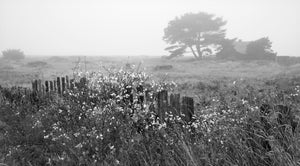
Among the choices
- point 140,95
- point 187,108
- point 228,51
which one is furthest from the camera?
point 228,51

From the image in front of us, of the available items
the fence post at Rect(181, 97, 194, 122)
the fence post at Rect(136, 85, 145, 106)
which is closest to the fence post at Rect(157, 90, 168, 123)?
the fence post at Rect(181, 97, 194, 122)

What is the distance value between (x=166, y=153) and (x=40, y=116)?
4.18 metres

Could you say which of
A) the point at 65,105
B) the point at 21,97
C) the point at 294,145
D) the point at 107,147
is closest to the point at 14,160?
the point at 107,147

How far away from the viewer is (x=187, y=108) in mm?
4328

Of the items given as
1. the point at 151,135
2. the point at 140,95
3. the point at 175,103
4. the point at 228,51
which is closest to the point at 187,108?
the point at 175,103

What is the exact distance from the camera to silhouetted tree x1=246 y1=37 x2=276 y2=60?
35.0 meters

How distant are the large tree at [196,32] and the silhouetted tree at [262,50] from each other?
753 centimetres

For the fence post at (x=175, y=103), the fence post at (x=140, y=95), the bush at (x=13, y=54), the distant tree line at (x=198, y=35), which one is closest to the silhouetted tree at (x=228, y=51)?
the distant tree line at (x=198, y=35)

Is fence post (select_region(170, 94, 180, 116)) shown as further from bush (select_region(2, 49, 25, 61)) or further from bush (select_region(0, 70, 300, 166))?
bush (select_region(2, 49, 25, 61))

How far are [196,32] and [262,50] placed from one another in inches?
511

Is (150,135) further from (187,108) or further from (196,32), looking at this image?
(196,32)

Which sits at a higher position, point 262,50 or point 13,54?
point 262,50

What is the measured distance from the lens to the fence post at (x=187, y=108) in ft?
14.1

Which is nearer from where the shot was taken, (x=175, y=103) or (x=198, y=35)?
(x=175, y=103)
